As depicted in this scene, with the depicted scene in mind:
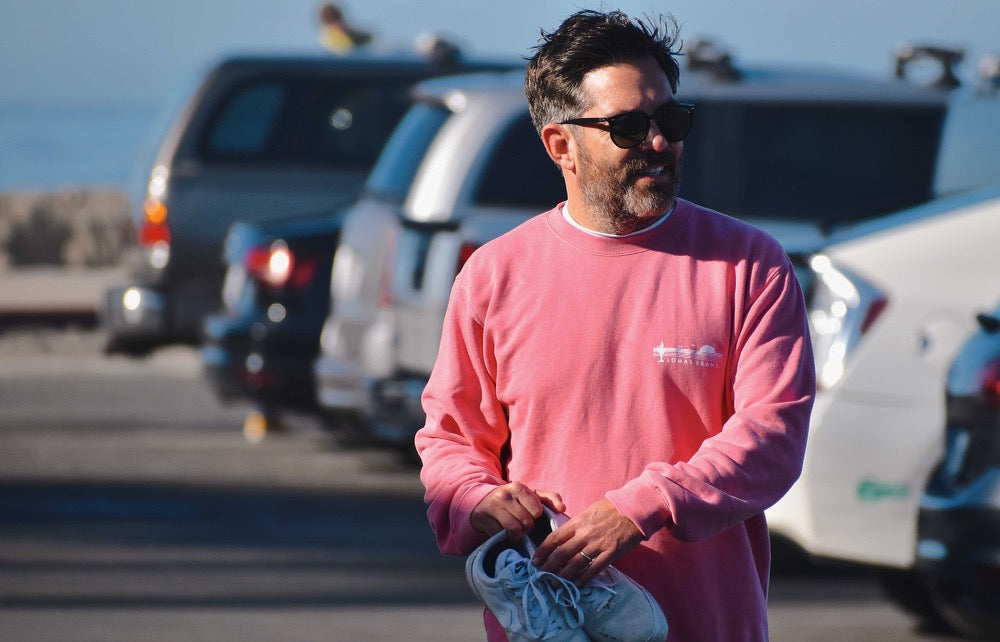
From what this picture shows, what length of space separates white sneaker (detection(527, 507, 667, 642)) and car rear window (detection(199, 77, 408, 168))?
9163 mm

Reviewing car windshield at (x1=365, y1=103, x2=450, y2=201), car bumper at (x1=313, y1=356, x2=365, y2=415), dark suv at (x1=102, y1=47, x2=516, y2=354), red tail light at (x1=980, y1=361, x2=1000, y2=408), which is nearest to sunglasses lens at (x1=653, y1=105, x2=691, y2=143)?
red tail light at (x1=980, y1=361, x2=1000, y2=408)

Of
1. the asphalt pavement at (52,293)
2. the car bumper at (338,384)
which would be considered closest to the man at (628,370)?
the car bumper at (338,384)

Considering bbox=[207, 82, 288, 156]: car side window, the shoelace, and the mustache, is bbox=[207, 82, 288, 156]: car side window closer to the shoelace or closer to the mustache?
the mustache

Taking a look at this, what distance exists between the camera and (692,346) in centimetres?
290

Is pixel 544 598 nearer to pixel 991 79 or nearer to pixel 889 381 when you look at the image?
pixel 889 381

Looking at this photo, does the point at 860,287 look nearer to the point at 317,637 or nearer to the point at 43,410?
the point at 317,637

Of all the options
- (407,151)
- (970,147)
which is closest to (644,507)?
(970,147)

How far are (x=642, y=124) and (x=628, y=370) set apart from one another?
1.20 ft

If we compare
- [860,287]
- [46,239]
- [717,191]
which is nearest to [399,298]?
[717,191]

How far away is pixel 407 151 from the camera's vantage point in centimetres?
898

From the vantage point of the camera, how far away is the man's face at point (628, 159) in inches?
116

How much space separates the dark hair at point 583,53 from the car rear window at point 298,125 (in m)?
8.86

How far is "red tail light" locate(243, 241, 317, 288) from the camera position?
9977 mm

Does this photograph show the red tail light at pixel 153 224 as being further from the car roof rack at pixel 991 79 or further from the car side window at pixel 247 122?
the car roof rack at pixel 991 79
